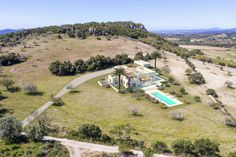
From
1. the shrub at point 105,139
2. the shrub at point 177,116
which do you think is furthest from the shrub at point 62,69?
the shrub at point 105,139

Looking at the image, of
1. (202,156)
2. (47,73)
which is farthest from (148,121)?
(47,73)

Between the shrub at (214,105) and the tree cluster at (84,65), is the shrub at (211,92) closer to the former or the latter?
the shrub at (214,105)

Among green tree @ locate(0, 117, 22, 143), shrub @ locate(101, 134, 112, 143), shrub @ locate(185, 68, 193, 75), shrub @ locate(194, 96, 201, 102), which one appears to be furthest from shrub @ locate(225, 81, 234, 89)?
green tree @ locate(0, 117, 22, 143)

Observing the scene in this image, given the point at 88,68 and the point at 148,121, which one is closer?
the point at 148,121

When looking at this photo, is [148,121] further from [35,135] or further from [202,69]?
[202,69]

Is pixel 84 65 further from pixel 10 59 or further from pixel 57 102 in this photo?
pixel 57 102

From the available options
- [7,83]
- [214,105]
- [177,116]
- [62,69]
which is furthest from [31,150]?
[62,69]
